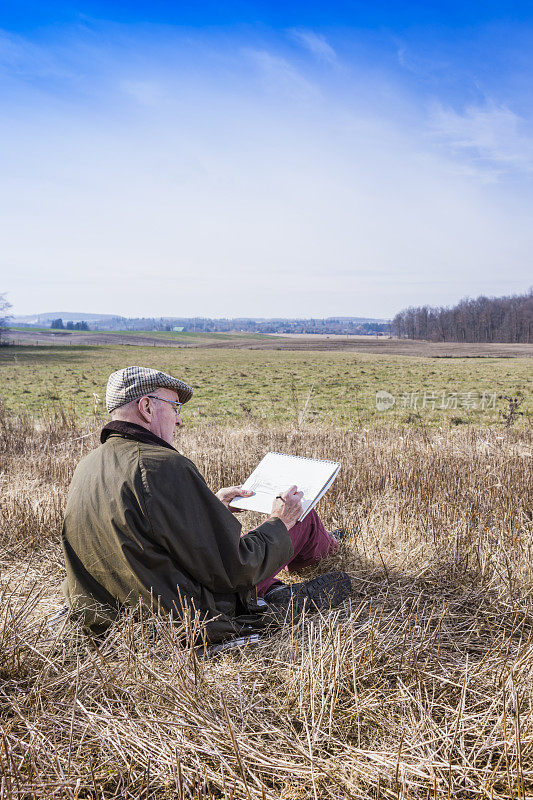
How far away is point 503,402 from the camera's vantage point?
16.5 metres

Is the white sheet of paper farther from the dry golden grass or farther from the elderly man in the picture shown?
the dry golden grass

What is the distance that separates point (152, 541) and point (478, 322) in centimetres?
10163

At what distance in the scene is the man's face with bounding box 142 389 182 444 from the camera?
244 cm

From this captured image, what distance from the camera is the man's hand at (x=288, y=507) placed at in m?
2.67

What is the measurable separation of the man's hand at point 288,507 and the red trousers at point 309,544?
1.41ft

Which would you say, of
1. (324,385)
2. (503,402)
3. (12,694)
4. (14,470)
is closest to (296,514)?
(12,694)

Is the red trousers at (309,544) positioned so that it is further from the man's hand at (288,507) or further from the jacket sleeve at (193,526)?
the jacket sleeve at (193,526)

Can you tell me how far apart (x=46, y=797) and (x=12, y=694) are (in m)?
0.58

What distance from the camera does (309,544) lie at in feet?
11.2

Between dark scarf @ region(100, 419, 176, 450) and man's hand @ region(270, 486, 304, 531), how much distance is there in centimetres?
71

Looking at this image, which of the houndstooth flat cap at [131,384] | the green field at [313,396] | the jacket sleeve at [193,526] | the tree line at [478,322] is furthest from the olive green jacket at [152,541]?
the tree line at [478,322]

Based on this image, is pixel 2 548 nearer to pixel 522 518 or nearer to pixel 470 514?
pixel 470 514

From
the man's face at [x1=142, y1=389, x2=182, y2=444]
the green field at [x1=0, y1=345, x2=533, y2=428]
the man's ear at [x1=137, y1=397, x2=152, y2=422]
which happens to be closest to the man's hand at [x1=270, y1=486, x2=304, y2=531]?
the man's face at [x1=142, y1=389, x2=182, y2=444]

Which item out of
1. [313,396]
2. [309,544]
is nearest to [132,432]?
[309,544]
